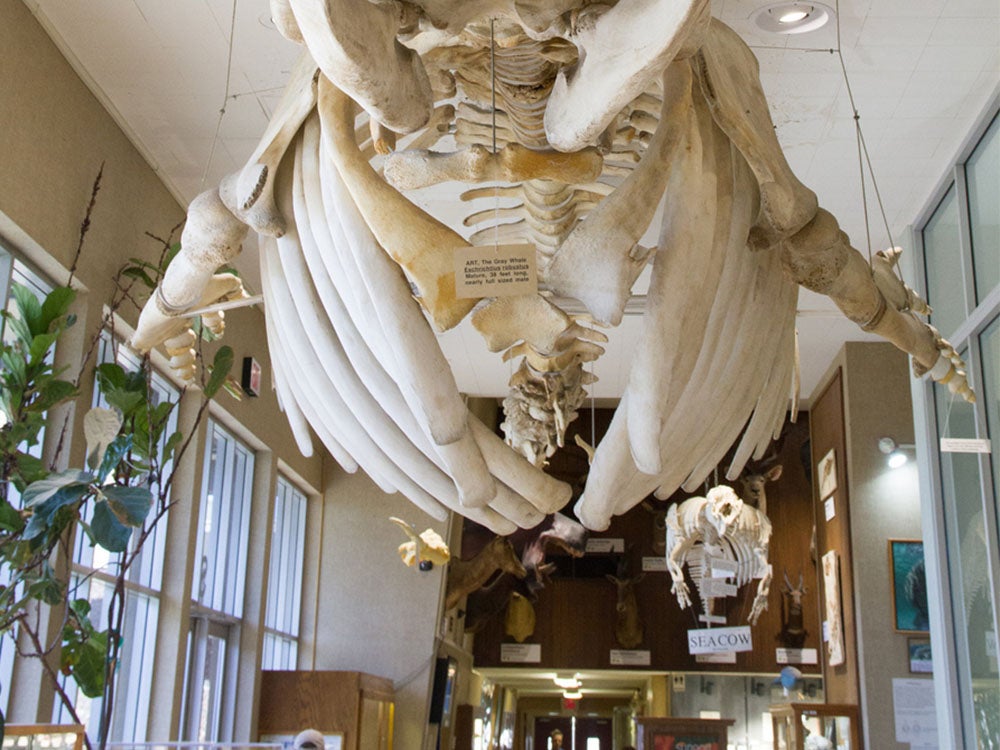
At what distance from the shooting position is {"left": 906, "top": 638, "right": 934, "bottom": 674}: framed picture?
914 centimetres

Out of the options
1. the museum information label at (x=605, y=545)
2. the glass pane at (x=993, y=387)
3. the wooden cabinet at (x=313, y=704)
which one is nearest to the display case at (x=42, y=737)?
the glass pane at (x=993, y=387)

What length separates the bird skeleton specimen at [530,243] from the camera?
1939 mm

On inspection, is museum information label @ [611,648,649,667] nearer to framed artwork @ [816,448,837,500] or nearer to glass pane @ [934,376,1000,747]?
framed artwork @ [816,448,837,500]

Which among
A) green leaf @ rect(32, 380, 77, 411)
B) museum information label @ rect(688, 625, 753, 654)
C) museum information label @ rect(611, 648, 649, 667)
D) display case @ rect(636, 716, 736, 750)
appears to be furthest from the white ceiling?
museum information label @ rect(611, 648, 649, 667)

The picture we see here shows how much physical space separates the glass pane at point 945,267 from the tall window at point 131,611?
4.76 meters

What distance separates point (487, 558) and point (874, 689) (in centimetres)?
433

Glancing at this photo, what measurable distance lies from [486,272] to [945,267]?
5480 mm

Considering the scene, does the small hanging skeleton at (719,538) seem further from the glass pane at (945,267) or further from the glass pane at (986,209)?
the glass pane at (986,209)

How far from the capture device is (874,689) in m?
9.15

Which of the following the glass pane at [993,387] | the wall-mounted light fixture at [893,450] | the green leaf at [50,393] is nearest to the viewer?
the green leaf at [50,393]

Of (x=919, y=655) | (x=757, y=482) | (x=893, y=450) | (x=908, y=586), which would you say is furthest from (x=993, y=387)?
(x=757, y=482)

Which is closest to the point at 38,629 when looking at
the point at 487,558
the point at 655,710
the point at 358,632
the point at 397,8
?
the point at 397,8

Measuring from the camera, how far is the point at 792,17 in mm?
5488

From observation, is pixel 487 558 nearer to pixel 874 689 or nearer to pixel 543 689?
pixel 874 689
